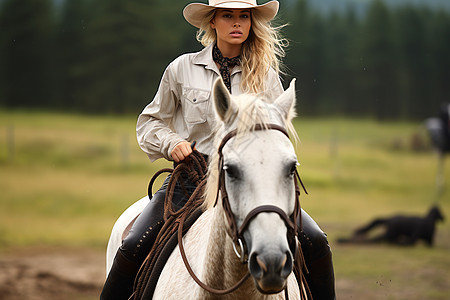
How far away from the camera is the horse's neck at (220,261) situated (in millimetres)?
2551

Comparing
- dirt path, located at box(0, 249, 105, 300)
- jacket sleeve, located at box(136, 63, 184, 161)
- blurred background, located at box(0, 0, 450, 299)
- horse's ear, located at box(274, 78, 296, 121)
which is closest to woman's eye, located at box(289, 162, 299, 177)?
horse's ear, located at box(274, 78, 296, 121)

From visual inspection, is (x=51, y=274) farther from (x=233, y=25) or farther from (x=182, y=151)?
(x=233, y=25)

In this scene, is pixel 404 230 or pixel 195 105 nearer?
pixel 195 105

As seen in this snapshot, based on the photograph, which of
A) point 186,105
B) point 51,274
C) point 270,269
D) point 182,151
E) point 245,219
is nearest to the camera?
point 270,269

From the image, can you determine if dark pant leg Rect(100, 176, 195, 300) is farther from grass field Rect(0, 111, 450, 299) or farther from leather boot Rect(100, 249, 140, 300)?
grass field Rect(0, 111, 450, 299)

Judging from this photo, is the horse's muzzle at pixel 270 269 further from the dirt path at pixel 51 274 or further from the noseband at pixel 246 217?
the dirt path at pixel 51 274

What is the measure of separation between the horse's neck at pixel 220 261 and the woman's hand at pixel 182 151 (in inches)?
23.1

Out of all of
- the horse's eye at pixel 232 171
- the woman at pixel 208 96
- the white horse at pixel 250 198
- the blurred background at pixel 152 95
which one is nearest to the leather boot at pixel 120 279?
the woman at pixel 208 96

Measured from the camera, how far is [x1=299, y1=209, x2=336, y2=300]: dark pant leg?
10.7ft

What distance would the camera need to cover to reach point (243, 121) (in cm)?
239

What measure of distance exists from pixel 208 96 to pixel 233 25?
420mm

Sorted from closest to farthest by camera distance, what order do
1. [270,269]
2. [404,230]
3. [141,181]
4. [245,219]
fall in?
[270,269]
[245,219]
[404,230]
[141,181]

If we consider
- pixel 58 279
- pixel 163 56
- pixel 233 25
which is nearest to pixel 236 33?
pixel 233 25

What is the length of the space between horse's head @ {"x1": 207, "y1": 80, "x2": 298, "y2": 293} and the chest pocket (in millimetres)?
824
